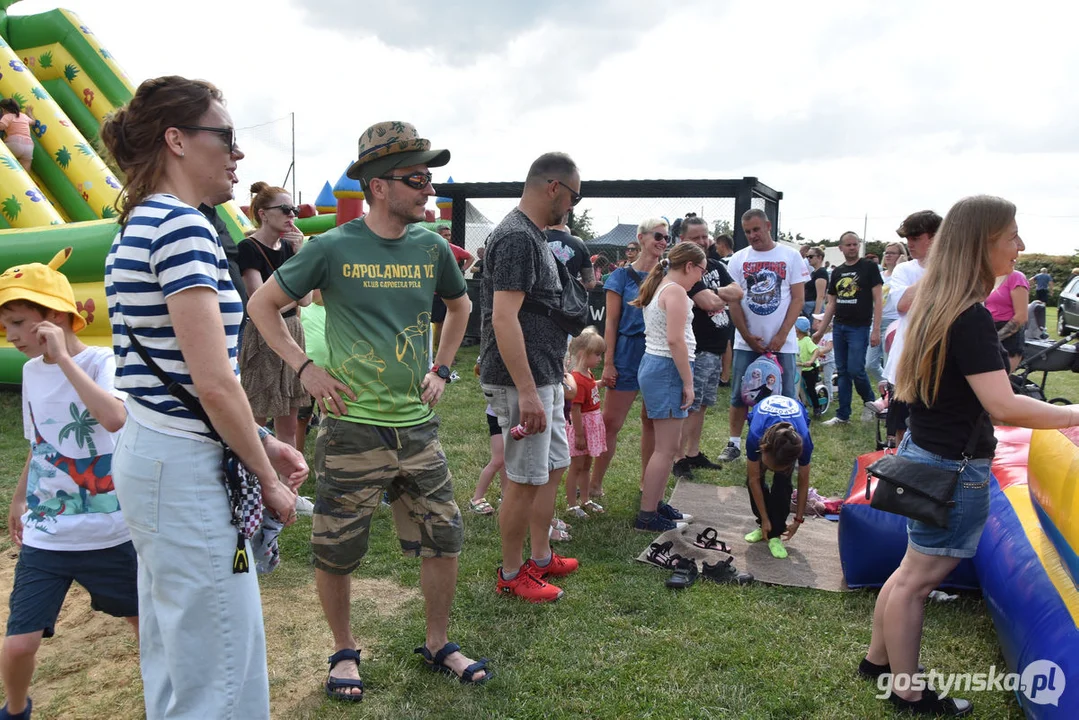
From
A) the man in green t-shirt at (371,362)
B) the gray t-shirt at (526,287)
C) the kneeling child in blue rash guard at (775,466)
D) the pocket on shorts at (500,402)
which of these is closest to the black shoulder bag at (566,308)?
the gray t-shirt at (526,287)

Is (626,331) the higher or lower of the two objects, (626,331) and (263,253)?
the lower

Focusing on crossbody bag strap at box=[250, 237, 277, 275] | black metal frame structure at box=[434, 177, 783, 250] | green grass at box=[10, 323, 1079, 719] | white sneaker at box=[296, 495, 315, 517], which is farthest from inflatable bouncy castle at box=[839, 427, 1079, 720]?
black metal frame structure at box=[434, 177, 783, 250]

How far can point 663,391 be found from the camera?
15.4ft

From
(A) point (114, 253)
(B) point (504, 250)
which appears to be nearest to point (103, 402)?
(A) point (114, 253)

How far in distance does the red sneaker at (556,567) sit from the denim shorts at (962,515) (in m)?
1.85

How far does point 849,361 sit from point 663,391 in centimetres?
405

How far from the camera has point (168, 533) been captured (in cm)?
170

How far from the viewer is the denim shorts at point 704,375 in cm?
576

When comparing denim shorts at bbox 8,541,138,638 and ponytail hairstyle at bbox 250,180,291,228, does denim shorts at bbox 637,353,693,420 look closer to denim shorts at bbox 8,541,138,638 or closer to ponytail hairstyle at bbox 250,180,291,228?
ponytail hairstyle at bbox 250,180,291,228

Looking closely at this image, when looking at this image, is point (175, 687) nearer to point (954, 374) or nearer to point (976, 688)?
point (954, 374)

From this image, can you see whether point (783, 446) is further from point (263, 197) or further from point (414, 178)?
point (263, 197)

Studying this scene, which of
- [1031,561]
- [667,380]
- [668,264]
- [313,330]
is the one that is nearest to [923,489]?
[1031,561]

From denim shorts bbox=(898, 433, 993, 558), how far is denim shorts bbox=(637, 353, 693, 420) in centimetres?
206

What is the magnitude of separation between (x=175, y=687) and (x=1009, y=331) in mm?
6290
